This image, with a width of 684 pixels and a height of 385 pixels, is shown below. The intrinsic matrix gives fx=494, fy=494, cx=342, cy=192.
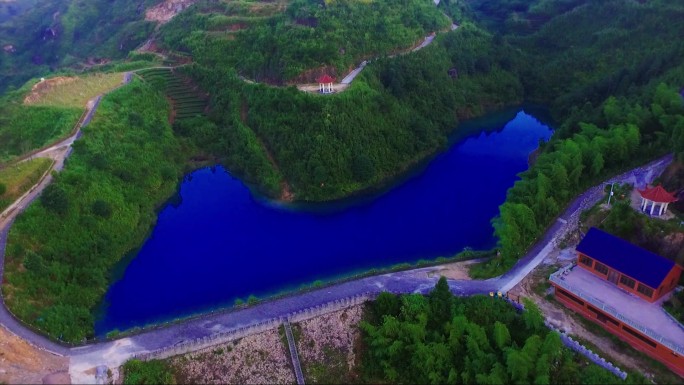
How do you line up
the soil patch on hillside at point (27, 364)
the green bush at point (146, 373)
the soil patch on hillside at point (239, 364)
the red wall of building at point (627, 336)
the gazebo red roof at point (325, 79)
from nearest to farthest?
the red wall of building at point (627, 336) < the soil patch on hillside at point (27, 364) < the green bush at point (146, 373) < the soil patch on hillside at point (239, 364) < the gazebo red roof at point (325, 79)

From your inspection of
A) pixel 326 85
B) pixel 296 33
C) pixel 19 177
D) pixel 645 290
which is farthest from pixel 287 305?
pixel 296 33

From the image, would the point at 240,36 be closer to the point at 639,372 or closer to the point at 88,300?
the point at 88,300

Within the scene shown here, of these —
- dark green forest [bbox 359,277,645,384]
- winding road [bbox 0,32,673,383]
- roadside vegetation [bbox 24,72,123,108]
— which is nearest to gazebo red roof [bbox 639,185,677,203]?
winding road [bbox 0,32,673,383]

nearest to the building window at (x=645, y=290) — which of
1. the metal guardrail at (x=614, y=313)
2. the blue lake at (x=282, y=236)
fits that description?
the metal guardrail at (x=614, y=313)

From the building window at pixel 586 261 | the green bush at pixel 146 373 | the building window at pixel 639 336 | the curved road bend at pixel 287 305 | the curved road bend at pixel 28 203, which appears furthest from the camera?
the building window at pixel 586 261

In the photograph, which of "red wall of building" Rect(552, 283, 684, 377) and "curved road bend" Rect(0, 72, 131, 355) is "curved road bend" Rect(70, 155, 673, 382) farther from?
"red wall of building" Rect(552, 283, 684, 377)

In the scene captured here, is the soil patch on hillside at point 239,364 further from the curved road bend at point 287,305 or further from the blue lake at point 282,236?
the blue lake at point 282,236
